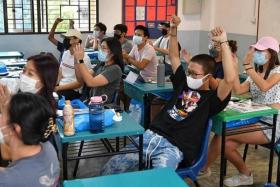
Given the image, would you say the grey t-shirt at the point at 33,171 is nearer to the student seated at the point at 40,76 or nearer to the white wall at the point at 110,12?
the student seated at the point at 40,76

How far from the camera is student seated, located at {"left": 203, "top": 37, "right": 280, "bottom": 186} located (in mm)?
2750

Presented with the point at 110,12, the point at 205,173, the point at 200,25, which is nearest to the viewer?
the point at 205,173

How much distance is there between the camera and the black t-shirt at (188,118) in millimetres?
2404

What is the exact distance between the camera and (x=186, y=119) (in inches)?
96.9

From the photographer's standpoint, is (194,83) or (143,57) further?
(143,57)

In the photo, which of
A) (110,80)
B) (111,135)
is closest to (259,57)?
(110,80)

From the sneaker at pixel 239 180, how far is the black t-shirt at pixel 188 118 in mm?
652

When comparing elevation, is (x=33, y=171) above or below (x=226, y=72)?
below

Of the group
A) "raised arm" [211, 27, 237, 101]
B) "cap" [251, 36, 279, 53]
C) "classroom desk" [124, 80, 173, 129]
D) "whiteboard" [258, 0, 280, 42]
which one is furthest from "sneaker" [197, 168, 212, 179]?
"whiteboard" [258, 0, 280, 42]

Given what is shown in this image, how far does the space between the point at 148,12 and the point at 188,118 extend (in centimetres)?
525

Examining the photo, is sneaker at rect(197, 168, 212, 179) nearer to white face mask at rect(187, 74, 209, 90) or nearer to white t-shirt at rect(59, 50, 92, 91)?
white face mask at rect(187, 74, 209, 90)

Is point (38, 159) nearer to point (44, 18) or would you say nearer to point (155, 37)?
point (44, 18)

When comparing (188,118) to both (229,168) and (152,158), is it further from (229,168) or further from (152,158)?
(229,168)

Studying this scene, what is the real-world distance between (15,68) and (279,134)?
2.77m
